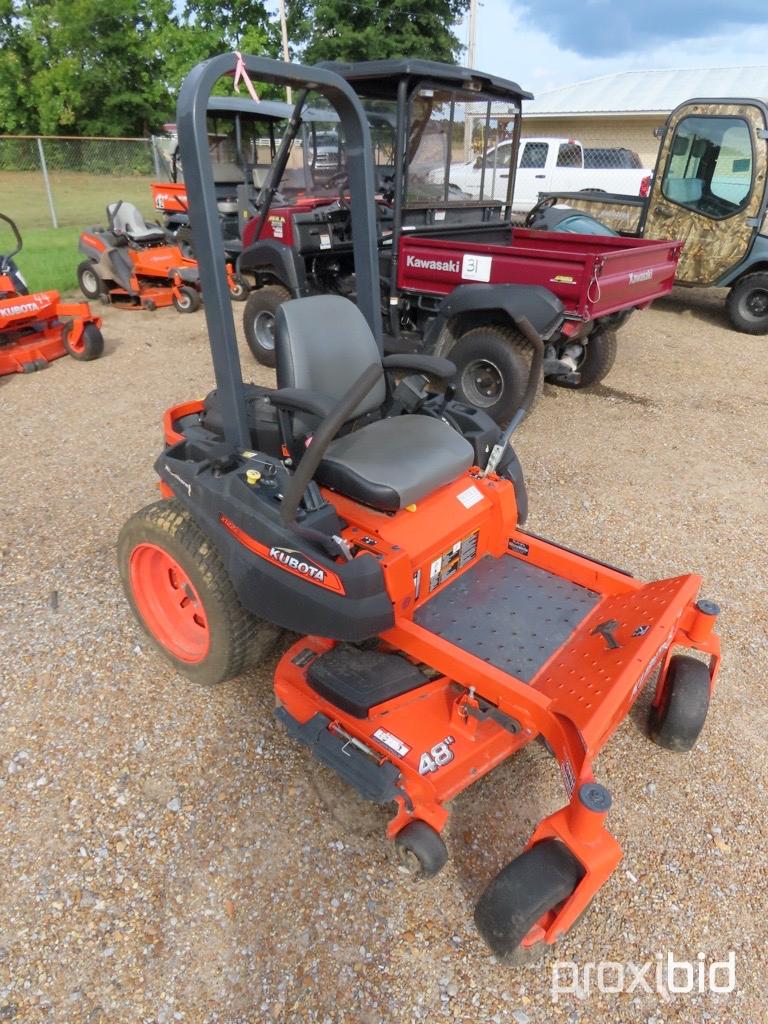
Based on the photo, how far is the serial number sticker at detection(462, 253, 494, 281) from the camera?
4.89 meters

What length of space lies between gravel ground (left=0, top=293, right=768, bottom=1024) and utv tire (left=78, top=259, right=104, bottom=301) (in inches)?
220

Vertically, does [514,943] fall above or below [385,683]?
below

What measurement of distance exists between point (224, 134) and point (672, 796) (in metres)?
9.63

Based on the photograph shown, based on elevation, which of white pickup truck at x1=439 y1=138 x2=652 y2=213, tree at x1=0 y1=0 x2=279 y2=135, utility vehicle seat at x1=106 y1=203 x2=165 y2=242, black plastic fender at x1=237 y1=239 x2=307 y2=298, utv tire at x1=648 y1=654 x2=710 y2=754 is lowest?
utv tire at x1=648 y1=654 x2=710 y2=754

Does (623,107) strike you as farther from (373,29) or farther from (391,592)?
(391,592)

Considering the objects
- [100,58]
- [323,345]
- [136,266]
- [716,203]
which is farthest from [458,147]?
[100,58]

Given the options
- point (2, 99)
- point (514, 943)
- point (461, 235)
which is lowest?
point (514, 943)

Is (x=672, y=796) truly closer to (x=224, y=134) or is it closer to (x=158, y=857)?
(x=158, y=857)

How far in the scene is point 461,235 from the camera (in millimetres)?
5758

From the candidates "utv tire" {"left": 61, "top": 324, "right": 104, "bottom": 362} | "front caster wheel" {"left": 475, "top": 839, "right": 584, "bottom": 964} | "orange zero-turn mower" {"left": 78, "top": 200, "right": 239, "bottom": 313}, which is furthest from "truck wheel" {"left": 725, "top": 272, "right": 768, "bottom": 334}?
"front caster wheel" {"left": 475, "top": 839, "right": 584, "bottom": 964}

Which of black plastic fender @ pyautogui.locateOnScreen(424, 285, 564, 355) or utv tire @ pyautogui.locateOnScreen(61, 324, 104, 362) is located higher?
black plastic fender @ pyautogui.locateOnScreen(424, 285, 564, 355)

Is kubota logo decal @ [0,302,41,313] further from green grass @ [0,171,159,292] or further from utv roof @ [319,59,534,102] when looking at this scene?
utv roof @ [319,59,534,102]

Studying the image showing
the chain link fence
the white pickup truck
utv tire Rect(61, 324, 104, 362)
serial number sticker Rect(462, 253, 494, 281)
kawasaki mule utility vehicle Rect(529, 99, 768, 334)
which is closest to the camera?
serial number sticker Rect(462, 253, 494, 281)

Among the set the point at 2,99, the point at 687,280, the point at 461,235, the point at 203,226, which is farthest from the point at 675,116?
the point at 2,99
